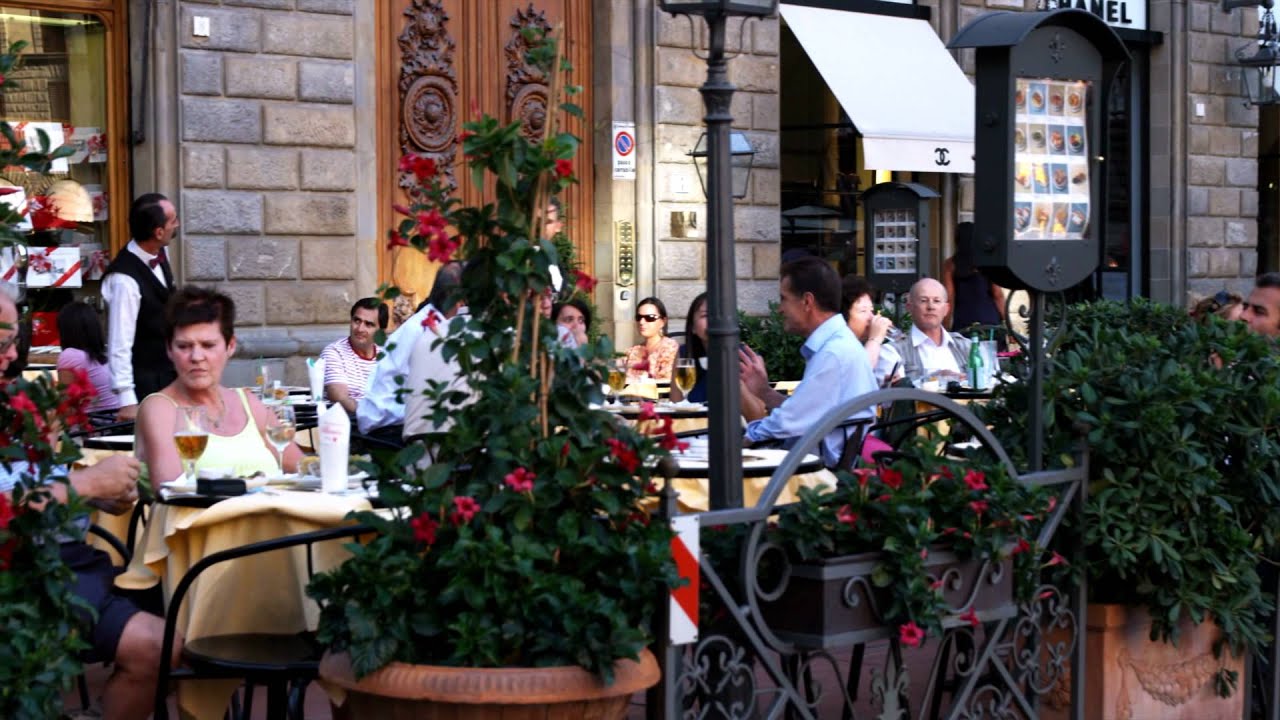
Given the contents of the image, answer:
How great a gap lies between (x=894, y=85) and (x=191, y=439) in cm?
1270

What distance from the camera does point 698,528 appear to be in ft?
13.2

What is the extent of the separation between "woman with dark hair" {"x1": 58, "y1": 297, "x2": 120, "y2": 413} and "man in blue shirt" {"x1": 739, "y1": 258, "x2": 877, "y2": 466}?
11.2ft

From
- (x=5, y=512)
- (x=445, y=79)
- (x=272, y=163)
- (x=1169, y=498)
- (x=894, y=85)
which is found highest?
(x=894, y=85)

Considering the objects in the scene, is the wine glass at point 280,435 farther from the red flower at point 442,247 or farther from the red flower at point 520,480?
the red flower at point 520,480

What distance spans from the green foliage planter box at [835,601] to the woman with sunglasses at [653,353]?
5825 millimetres

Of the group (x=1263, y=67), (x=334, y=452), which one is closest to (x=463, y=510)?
(x=334, y=452)

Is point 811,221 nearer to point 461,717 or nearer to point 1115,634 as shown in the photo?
point 1115,634

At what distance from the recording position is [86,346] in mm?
9375

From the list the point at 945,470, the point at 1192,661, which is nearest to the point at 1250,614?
the point at 1192,661

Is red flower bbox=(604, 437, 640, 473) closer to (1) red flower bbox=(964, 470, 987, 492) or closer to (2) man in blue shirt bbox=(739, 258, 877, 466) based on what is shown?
(1) red flower bbox=(964, 470, 987, 492)

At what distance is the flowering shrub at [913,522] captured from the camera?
4.29 meters

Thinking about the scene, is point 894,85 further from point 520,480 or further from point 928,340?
point 520,480

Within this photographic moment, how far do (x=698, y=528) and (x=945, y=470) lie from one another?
2.63 feet

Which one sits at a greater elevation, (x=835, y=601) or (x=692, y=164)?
(x=692, y=164)
